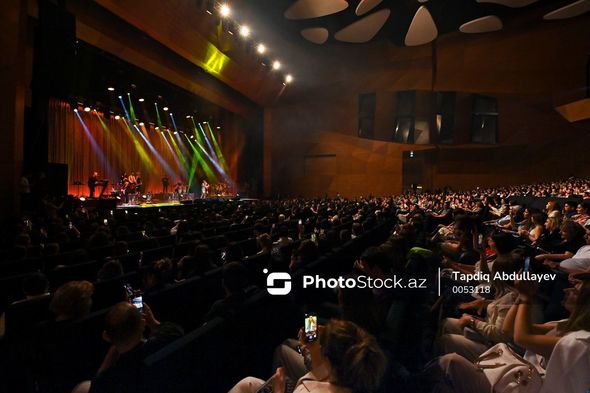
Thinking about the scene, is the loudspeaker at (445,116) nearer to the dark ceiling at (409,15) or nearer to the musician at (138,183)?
the dark ceiling at (409,15)

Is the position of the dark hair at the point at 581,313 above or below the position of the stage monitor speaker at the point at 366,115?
below

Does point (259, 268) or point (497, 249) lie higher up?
point (497, 249)

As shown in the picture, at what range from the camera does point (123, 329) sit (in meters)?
2.00

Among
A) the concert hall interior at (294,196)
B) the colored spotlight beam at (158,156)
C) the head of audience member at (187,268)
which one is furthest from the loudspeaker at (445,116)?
the head of audience member at (187,268)

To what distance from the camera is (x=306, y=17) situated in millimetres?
20812

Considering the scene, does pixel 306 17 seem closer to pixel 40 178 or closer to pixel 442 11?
pixel 442 11

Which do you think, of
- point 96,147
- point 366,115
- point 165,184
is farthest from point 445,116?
point 96,147

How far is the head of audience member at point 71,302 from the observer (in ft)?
8.70

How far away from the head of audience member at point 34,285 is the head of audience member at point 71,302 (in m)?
0.91

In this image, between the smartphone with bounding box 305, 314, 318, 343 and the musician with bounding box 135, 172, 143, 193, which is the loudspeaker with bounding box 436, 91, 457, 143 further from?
the smartphone with bounding box 305, 314, 318, 343

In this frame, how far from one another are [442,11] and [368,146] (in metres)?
8.41

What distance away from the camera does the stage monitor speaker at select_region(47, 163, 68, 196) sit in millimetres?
12770

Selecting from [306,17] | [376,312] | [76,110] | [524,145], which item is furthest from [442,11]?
[376,312]

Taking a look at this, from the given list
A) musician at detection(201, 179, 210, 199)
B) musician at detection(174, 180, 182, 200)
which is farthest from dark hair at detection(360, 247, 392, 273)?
musician at detection(201, 179, 210, 199)
